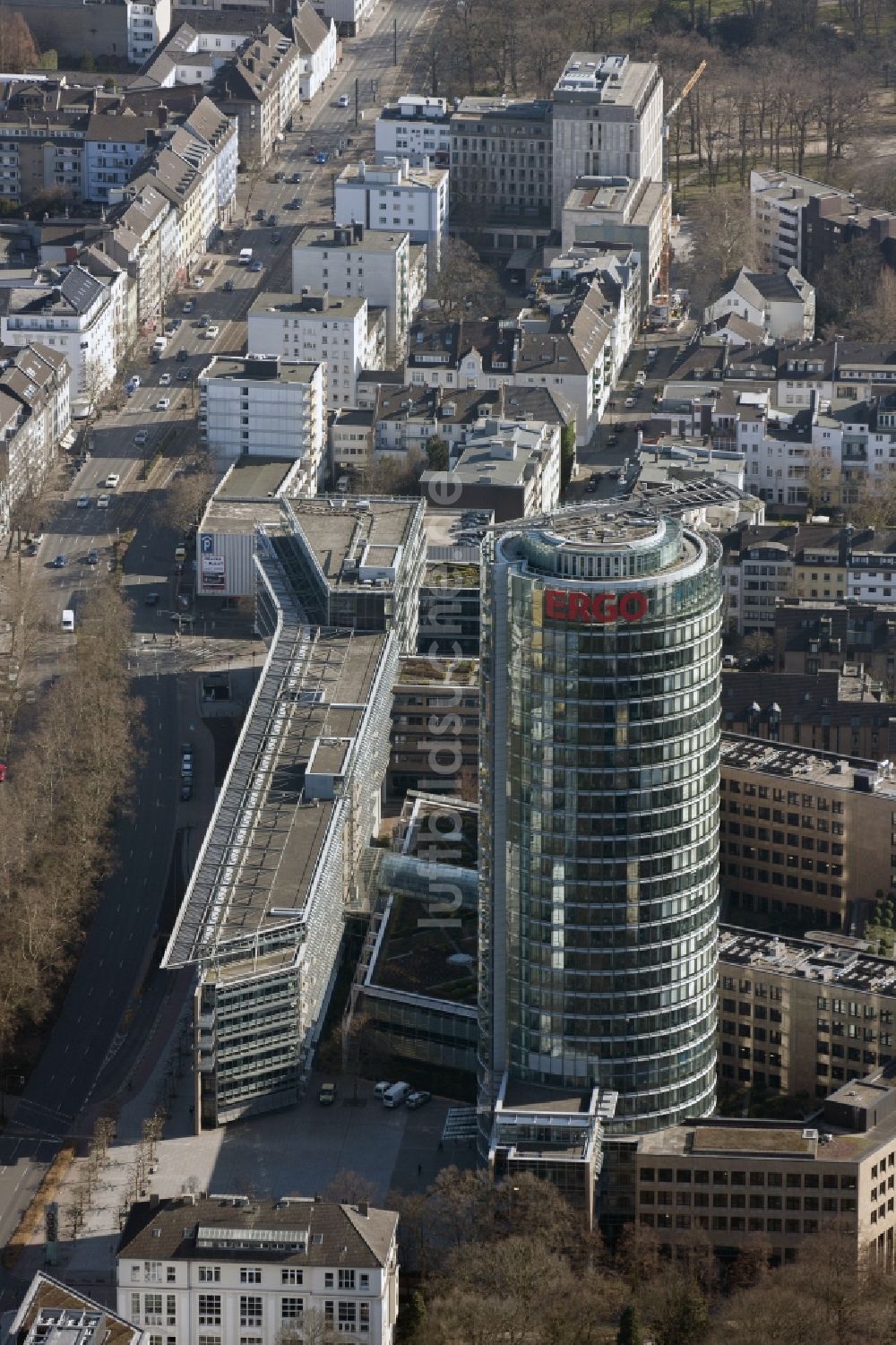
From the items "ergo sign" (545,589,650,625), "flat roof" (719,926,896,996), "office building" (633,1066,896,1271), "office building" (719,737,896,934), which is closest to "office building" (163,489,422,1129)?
"office building" (719,737,896,934)

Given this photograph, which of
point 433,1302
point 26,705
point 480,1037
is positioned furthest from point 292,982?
point 26,705

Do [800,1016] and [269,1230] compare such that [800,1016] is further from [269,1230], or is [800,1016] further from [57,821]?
[57,821]

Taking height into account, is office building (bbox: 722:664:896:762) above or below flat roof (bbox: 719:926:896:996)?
above

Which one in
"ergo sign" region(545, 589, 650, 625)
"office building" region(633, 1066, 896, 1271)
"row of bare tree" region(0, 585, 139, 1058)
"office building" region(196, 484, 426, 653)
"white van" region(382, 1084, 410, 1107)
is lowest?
"white van" region(382, 1084, 410, 1107)

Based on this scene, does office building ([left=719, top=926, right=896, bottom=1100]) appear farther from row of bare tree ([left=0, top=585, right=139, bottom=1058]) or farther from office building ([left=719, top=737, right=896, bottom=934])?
row of bare tree ([left=0, top=585, right=139, bottom=1058])

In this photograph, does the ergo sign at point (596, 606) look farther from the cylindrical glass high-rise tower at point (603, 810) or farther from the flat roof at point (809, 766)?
the flat roof at point (809, 766)

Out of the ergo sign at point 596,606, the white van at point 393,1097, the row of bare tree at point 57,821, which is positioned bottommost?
the white van at point 393,1097

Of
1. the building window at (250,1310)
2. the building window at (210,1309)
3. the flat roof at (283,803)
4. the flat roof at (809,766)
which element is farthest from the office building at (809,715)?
the building window at (210,1309)
